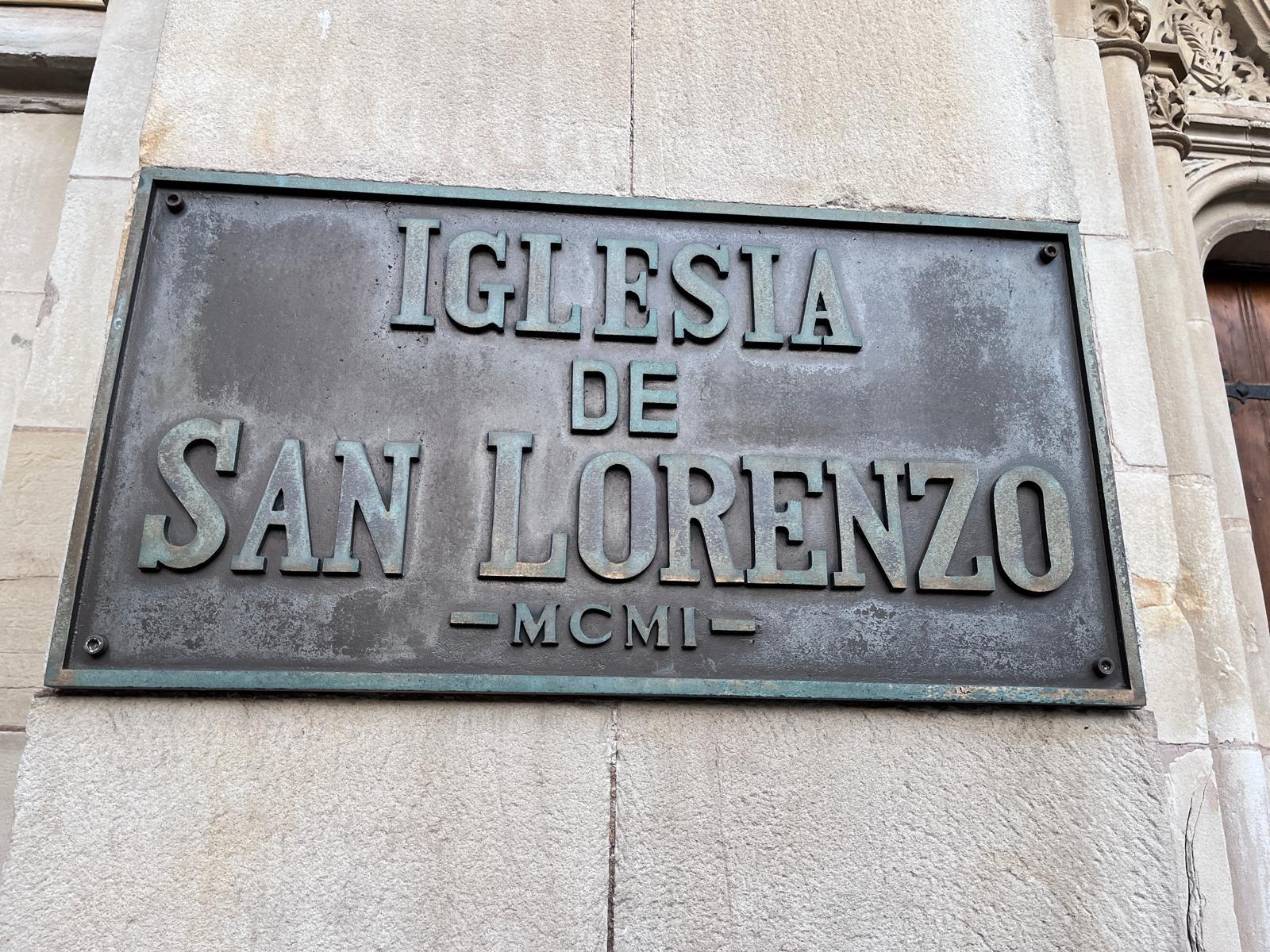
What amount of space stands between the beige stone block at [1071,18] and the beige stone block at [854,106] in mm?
311

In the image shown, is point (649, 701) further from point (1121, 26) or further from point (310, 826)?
point (1121, 26)

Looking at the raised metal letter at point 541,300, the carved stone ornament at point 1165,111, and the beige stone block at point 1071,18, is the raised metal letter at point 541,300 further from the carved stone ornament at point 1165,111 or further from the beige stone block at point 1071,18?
the carved stone ornament at point 1165,111

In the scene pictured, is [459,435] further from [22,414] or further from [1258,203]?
[1258,203]

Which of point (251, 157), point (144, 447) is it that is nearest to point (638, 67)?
point (251, 157)

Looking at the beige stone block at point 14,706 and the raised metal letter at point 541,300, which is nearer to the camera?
the raised metal letter at point 541,300

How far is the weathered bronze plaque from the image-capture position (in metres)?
2.31

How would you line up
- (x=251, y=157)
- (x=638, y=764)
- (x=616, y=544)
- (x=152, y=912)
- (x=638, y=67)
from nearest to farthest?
(x=152, y=912)
(x=638, y=764)
(x=616, y=544)
(x=251, y=157)
(x=638, y=67)

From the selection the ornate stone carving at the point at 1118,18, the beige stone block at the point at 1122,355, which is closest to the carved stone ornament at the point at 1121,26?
the ornate stone carving at the point at 1118,18

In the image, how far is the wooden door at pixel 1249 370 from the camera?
3.75m

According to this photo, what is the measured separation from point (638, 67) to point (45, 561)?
2098 millimetres

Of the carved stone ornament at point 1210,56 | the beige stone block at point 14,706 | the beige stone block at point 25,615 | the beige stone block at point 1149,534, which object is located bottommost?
the beige stone block at point 14,706

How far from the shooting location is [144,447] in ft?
7.88

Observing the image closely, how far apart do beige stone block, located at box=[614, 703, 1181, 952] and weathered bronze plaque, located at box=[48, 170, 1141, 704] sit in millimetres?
108

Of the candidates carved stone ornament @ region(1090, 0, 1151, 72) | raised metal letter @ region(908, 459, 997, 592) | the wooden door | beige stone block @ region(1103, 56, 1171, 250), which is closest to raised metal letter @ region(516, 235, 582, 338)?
raised metal letter @ region(908, 459, 997, 592)
